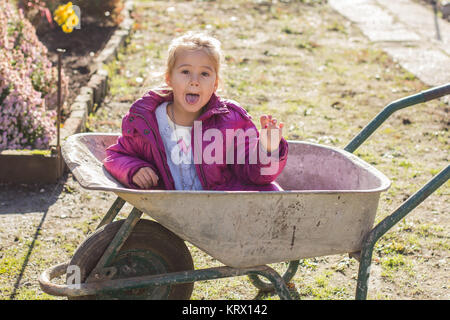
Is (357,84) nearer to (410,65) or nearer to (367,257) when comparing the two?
(410,65)

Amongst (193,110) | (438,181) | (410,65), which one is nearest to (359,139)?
(438,181)

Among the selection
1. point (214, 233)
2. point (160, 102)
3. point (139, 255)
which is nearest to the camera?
point (214, 233)

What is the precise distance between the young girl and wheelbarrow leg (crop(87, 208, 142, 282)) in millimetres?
205

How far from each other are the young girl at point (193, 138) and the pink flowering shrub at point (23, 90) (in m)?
1.78

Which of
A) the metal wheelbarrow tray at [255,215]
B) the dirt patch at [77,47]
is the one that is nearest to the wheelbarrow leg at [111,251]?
the metal wheelbarrow tray at [255,215]

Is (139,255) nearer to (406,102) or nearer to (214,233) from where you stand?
(214,233)

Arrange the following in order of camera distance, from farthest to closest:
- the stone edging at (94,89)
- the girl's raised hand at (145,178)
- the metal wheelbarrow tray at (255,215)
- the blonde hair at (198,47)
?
the stone edging at (94,89) < the blonde hair at (198,47) < the girl's raised hand at (145,178) < the metal wheelbarrow tray at (255,215)

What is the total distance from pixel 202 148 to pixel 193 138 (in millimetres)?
66

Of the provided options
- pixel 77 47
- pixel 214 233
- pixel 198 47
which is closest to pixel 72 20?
pixel 77 47

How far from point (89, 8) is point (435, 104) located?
14.2 ft

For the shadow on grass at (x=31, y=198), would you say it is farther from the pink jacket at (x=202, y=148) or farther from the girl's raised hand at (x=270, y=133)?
the girl's raised hand at (x=270, y=133)

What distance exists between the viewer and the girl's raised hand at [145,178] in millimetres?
2629

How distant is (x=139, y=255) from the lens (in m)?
2.63
